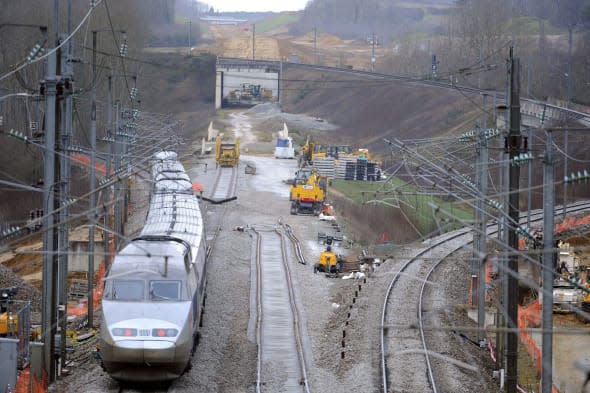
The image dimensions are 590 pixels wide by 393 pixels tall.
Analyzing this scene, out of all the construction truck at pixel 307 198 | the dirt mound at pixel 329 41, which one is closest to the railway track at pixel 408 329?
the construction truck at pixel 307 198

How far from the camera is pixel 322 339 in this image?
25031mm

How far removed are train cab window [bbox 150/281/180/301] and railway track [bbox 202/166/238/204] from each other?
99.2ft

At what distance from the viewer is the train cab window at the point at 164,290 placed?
19.5 m

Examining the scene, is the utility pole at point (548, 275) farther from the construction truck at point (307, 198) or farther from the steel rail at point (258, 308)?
the construction truck at point (307, 198)

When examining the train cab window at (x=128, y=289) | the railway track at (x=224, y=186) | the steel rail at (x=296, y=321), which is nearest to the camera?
the train cab window at (x=128, y=289)

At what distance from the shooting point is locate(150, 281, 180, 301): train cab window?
1950 centimetres

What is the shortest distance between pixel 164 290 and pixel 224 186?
122 ft

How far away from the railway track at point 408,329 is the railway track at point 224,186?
45.6ft

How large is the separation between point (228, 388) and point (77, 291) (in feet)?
47.3

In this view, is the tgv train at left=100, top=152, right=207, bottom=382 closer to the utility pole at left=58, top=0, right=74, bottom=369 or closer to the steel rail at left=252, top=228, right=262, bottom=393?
the utility pole at left=58, top=0, right=74, bottom=369

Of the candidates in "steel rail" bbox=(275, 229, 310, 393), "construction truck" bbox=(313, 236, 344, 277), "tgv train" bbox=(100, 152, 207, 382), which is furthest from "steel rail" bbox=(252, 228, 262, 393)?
"construction truck" bbox=(313, 236, 344, 277)

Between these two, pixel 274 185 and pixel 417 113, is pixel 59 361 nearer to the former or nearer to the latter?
pixel 274 185

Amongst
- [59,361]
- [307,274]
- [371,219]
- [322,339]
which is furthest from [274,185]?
[59,361]

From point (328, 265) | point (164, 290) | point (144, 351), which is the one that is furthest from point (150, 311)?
point (328, 265)
